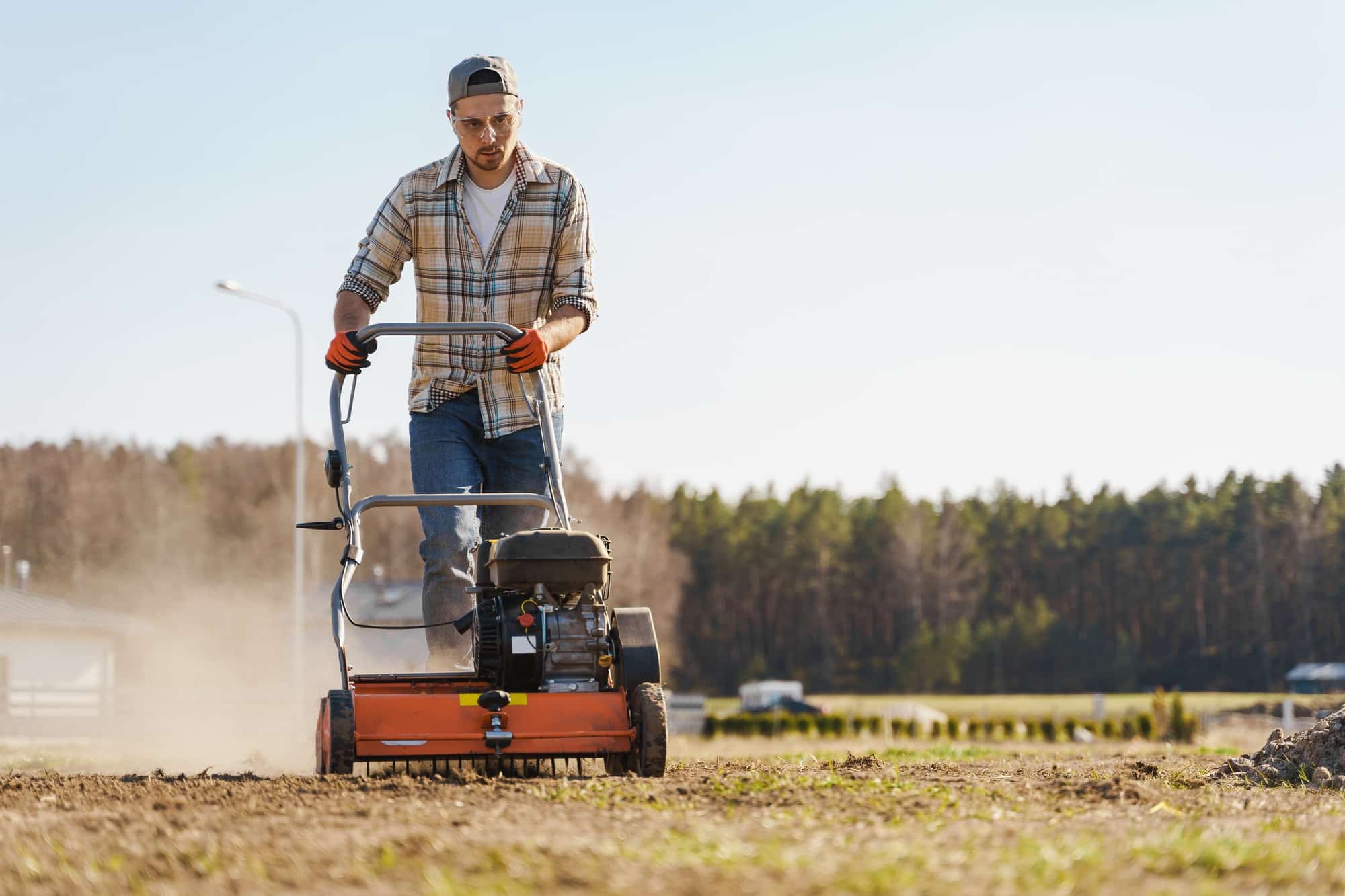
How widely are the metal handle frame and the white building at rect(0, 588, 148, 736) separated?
3375 centimetres

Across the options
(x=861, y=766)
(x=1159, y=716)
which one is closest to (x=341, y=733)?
(x=861, y=766)

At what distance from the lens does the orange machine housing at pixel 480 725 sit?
4.64 m

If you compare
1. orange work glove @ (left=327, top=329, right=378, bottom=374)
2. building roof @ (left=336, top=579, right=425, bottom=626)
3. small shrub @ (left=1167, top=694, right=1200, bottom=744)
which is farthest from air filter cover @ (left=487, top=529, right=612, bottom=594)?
building roof @ (left=336, top=579, right=425, bottom=626)

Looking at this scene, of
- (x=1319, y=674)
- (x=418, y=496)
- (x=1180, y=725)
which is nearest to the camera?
(x=418, y=496)

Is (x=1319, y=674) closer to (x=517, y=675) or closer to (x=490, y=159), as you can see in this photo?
(x=490, y=159)

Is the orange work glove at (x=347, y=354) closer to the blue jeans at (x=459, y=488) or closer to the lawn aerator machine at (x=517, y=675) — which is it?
the lawn aerator machine at (x=517, y=675)

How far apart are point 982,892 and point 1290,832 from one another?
4.69 ft

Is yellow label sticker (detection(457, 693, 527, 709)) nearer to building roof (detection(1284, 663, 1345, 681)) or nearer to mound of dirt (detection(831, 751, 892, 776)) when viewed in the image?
mound of dirt (detection(831, 751, 892, 776))

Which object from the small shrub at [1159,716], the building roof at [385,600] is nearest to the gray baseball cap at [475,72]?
the small shrub at [1159,716]

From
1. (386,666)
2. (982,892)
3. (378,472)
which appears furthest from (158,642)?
(982,892)

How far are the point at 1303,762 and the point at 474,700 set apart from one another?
10.5ft

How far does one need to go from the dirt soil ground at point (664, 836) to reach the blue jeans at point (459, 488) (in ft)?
4.13

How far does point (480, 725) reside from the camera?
15.3 feet

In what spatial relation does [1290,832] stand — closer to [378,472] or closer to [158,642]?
[158,642]
